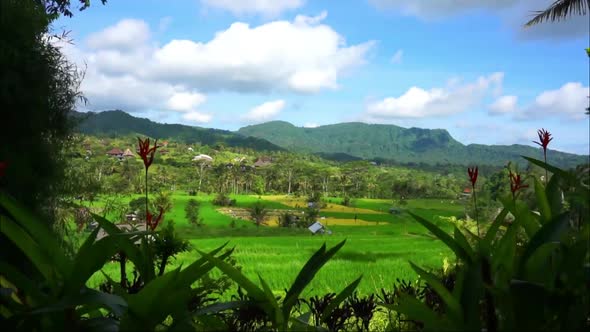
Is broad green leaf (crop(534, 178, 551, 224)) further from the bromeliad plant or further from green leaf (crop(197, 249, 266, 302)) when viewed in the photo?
green leaf (crop(197, 249, 266, 302))

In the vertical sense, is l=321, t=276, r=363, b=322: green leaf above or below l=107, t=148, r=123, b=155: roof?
below

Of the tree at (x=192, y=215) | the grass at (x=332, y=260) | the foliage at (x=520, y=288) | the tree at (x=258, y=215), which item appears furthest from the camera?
the tree at (x=258, y=215)

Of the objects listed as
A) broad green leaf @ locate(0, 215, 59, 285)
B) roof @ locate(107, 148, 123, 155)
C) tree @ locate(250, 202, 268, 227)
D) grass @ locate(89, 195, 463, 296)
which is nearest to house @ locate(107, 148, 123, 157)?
roof @ locate(107, 148, 123, 155)

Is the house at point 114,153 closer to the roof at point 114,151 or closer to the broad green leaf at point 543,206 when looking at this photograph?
the roof at point 114,151

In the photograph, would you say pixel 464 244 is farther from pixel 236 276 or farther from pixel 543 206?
pixel 236 276

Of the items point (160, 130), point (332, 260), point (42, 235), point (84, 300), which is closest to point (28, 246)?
point (42, 235)

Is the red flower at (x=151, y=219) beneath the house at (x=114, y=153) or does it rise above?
beneath

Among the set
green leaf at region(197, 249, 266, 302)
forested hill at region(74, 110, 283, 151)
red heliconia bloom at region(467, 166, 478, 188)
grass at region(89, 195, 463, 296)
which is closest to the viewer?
green leaf at region(197, 249, 266, 302)

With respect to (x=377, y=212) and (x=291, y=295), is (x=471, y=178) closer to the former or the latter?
(x=291, y=295)

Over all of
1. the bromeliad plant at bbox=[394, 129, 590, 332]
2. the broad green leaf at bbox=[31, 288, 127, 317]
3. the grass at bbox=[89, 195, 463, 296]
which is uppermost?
the bromeliad plant at bbox=[394, 129, 590, 332]

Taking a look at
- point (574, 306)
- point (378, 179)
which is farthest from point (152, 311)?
point (378, 179)

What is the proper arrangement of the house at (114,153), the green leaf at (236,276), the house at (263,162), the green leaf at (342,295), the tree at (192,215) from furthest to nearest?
the house at (263,162)
the house at (114,153)
the tree at (192,215)
the green leaf at (342,295)
the green leaf at (236,276)

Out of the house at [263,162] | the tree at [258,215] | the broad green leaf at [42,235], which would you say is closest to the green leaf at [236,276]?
the broad green leaf at [42,235]

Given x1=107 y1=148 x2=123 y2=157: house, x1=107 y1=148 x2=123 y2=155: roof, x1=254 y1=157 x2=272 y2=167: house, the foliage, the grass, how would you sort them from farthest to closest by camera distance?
x1=254 y1=157 x2=272 y2=167: house → x1=107 y1=148 x2=123 y2=155: roof → x1=107 y1=148 x2=123 y2=157: house → the grass → the foliage
